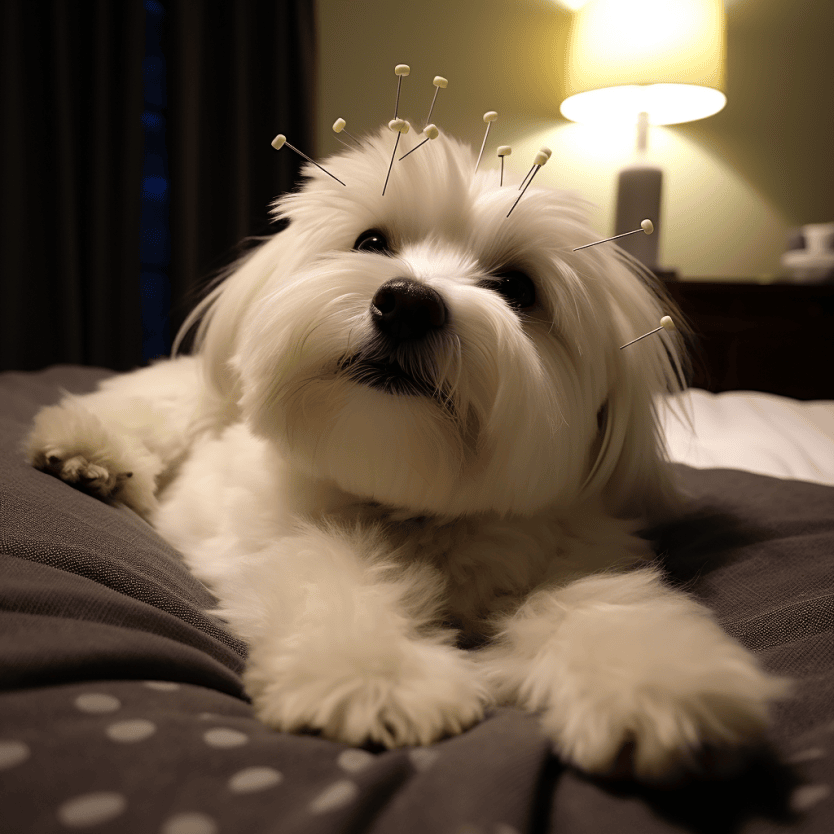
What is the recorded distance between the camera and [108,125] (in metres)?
3.56

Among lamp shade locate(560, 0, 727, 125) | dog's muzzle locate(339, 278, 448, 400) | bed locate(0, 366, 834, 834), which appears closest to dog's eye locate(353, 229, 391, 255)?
dog's muzzle locate(339, 278, 448, 400)

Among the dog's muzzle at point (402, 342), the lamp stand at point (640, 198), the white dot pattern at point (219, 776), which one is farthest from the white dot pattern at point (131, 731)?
the lamp stand at point (640, 198)

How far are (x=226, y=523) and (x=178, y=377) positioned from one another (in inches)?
25.1

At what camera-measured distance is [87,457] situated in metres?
1.12

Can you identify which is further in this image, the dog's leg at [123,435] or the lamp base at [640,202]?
the lamp base at [640,202]

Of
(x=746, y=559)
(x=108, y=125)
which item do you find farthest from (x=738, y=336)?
(x=108, y=125)

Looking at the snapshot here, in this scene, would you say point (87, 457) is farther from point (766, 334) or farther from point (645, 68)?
point (766, 334)

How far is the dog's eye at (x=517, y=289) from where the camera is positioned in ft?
3.37

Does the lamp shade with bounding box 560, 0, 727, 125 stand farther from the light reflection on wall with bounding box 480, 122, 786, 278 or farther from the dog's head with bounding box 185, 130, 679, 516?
the dog's head with bounding box 185, 130, 679, 516

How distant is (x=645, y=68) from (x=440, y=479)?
284 centimetres

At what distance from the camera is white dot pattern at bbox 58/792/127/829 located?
1.41 feet

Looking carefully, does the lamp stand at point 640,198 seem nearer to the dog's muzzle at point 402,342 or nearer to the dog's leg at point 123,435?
the dog's leg at point 123,435

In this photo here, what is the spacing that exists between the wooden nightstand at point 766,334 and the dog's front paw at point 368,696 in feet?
10.2

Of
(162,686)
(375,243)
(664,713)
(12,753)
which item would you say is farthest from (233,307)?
(664,713)
